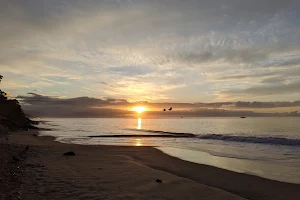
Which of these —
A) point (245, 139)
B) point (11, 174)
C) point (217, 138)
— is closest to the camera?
point (11, 174)

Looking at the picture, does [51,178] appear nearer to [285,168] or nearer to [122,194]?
[122,194]

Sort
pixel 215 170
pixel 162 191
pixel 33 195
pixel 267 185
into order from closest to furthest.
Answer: pixel 33 195, pixel 162 191, pixel 267 185, pixel 215 170

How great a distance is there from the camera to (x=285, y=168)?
54.0 feet

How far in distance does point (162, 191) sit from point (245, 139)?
33.1m

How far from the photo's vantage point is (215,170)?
50.2ft

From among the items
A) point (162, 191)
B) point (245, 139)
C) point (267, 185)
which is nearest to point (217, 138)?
point (245, 139)

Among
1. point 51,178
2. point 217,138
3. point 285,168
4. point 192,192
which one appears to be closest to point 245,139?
point 217,138

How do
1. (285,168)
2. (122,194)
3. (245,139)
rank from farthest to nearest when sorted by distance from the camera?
(245,139) < (285,168) < (122,194)

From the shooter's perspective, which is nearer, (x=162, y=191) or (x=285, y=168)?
(x=162, y=191)

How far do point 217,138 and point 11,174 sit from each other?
37613mm

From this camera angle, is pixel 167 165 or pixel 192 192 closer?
pixel 192 192

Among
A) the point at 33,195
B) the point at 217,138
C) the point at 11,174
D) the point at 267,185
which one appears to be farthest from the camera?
the point at 217,138

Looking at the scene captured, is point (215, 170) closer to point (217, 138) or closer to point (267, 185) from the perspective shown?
point (267, 185)

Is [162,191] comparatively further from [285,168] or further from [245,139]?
[245,139]
